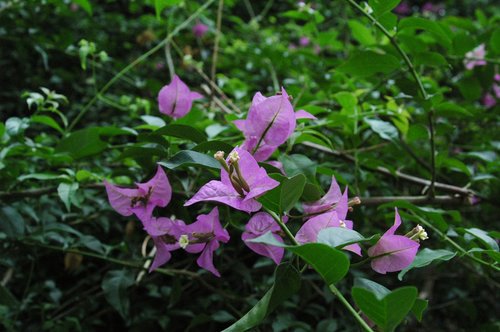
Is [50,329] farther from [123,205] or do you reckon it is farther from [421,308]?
[421,308]

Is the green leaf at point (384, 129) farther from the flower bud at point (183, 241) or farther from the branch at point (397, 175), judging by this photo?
the flower bud at point (183, 241)

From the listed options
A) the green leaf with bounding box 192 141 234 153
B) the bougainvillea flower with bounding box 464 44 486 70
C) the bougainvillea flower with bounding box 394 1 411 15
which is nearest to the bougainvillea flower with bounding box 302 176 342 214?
the green leaf with bounding box 192 141 234 153

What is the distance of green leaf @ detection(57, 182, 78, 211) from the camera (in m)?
0.67

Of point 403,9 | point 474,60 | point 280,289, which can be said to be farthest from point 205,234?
point 403,9

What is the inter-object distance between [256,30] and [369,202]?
111 cm

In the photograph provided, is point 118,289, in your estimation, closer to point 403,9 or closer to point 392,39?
point 392,39

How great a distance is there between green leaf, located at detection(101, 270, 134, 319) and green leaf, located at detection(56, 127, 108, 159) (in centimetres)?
19

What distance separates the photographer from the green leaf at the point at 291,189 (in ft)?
1.42

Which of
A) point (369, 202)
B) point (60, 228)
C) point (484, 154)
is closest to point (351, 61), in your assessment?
point (369, 202)

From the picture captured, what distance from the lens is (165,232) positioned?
568 millimetres

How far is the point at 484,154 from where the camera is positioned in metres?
0.91

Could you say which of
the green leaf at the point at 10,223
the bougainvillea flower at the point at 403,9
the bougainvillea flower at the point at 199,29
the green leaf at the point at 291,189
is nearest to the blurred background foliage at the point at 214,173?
the green leaf at the point at 10,223

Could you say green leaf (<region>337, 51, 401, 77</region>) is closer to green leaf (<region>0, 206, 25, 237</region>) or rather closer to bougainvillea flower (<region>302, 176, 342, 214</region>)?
bougainvillea flower (<region>302, 176, 342, 214</region>)

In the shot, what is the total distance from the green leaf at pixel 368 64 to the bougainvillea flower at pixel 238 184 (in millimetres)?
376
